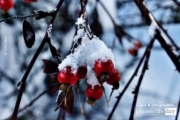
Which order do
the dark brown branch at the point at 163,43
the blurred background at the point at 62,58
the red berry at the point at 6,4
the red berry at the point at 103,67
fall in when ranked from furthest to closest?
the blurred background at the point at 62,58 < the red berry at the point at 6,4 < the dark brown branch at the point at 163,43 < the red berry at the point at 103,67

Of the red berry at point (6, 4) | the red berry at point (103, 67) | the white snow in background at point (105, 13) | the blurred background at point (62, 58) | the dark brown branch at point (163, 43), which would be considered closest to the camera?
the red berry at point (103, 67)

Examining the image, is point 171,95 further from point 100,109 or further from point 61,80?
point 61,80

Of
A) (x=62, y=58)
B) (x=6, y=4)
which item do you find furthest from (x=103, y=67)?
(x=62, y=58)

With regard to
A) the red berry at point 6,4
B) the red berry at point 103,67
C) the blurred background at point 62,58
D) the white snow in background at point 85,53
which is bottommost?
the blurred background at point 62,58

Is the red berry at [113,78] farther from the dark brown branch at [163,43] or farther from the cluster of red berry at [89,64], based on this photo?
the dark brown branch at [163,43]

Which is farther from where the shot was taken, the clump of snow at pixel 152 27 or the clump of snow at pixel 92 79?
the clump of snow at pixel 152 27

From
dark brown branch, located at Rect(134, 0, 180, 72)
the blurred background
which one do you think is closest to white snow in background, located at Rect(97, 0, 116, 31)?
the blurred background

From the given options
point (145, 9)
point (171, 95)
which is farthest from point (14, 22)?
point (145, 9)

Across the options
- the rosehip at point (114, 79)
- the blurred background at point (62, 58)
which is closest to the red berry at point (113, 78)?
the rosehip at point (114, 79)
